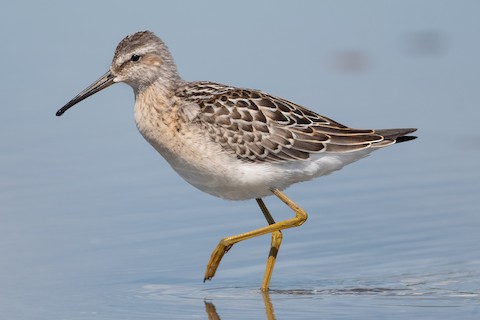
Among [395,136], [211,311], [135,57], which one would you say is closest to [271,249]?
[211,311]

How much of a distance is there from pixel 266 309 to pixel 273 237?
4.27 ft

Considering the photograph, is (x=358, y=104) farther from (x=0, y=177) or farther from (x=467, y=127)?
(x=0, y=177)

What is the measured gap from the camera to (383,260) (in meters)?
12.5

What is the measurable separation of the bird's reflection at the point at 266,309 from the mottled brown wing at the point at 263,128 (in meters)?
1.19

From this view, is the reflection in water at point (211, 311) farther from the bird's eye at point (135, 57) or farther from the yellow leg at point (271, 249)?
the bird's eye at point (135, 57)

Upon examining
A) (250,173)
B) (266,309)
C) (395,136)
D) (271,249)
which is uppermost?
(395,136)

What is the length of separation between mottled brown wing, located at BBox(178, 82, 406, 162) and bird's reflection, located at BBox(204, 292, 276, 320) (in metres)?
1.19

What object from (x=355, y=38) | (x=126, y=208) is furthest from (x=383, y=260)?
(x=355, y=38)

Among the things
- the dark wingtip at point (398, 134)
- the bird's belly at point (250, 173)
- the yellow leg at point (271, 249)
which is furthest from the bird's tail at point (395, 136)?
the yellow leg at point (271, 249)

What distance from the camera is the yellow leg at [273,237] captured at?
39.0 ft

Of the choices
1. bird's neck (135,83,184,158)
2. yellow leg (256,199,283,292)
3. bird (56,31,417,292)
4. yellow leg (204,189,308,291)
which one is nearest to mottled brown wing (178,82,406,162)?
bird (56,31,417,292)

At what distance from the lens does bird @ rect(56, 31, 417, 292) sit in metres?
11.8

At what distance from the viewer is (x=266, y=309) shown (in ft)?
36.7

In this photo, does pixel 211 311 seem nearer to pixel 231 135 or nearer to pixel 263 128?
pixel 231 135
